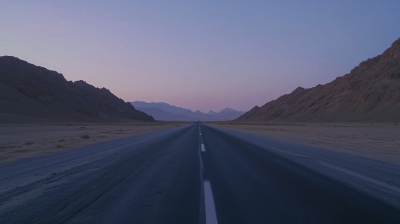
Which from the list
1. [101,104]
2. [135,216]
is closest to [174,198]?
[135,216]

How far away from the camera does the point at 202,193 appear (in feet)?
22.8

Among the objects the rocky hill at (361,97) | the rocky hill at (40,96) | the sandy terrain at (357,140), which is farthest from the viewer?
the rocky hill at (40,96)

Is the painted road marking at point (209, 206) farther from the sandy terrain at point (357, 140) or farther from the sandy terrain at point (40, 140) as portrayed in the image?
the sandy terrain at point (40, 140)

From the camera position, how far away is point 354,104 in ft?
279

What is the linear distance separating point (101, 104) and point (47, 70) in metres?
27.0

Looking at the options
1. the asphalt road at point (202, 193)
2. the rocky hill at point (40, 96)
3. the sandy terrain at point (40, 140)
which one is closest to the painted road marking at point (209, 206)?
the asphalt road at point (202, 193)

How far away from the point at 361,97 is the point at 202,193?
89.8 meters

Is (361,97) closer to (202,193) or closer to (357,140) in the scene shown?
(357,140)

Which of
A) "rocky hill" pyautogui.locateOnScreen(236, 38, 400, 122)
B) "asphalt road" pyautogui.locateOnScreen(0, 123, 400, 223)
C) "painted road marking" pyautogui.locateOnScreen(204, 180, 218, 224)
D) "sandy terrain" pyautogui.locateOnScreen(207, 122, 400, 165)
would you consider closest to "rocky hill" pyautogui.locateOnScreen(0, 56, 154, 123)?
"sandy terrain" pyautogui.locateOnScreen(207, 122, 400, 165)

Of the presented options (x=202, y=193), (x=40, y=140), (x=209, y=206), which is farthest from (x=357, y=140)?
(x=40, y=140)

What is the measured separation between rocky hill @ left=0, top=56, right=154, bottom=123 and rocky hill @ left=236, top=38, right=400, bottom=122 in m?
77.4

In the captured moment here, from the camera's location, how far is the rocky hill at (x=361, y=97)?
74.4m

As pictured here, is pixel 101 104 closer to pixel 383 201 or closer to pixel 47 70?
pixel 47 70

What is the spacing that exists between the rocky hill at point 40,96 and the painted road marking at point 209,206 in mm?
63356
